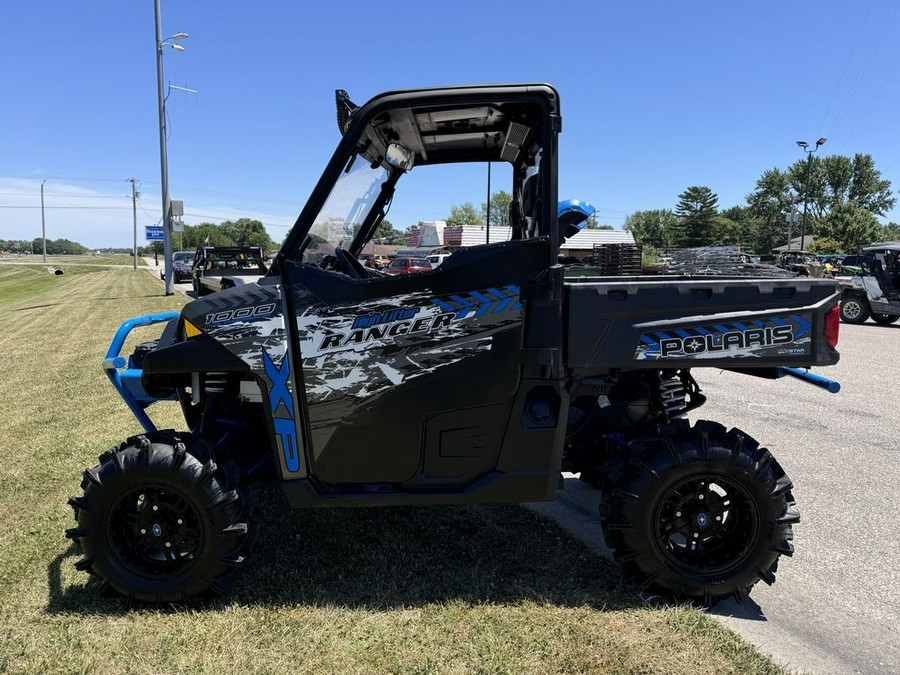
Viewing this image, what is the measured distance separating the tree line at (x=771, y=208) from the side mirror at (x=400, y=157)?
81125 millimetres

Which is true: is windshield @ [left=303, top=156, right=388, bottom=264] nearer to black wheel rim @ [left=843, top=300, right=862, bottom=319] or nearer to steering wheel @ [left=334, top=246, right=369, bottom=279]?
steering wheel @ [left=334, top=246, right=369, bottom=279]

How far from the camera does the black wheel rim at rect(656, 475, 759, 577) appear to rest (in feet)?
9.44

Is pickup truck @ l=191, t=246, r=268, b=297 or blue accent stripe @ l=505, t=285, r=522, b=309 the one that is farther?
pickup truck @ l=191, t=246, r=268, b=297

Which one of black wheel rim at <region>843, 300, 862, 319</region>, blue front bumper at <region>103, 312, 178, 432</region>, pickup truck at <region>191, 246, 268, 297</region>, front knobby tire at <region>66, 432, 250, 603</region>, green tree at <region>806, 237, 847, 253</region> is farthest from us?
green tree at <region>806, 237, 847, 253</region>

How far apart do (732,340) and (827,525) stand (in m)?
1.89

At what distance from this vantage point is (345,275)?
2.79 meters

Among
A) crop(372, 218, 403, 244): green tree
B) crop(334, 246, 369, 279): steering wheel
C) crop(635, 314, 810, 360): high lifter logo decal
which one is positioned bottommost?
crop(635, 314, 810, 360): high lifter logo decal

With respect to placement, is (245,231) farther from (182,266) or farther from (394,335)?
(394,335)

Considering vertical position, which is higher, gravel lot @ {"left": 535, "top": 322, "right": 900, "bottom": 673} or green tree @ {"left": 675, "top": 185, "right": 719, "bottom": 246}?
green tree @ {"left": 675, "top": 185, "right": 719, "bottom": 246}

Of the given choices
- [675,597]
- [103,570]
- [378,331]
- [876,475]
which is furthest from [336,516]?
[876,475]

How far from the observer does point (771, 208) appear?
98750 millimetres

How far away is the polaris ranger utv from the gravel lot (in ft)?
1.09

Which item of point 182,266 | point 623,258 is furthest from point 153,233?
point 623,258

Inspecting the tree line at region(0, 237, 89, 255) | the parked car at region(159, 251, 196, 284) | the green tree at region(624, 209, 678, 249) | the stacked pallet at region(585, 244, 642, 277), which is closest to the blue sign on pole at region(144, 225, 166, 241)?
the parked car at region(159, 251, 196, 284)
